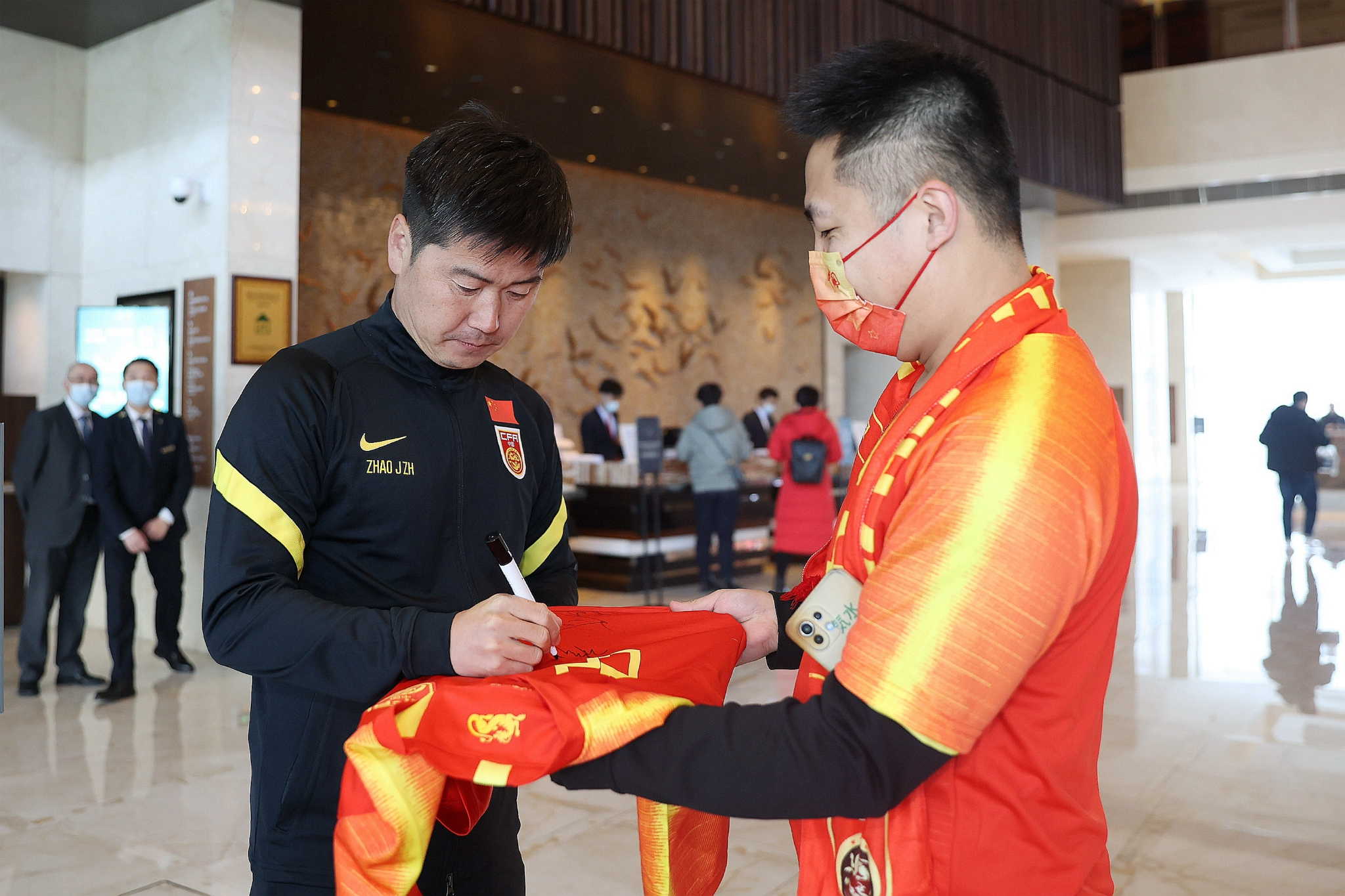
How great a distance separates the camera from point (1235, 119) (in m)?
13.7

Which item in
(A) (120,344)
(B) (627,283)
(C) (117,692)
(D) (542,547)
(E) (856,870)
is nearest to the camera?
(E) (856,870)

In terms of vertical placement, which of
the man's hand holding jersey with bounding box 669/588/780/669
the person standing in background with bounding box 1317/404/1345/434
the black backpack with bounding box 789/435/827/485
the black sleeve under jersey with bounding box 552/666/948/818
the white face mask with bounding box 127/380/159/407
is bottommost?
the black sleeve under jersey with bounding box 552/666/948/818

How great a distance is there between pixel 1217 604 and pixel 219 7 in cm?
788

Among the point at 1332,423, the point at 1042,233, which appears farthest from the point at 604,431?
the point at 1332,423

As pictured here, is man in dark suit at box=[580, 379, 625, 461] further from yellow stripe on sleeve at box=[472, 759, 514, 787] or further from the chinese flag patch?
yellow stripe on sleeve at box=[472, 759, 514, 787]

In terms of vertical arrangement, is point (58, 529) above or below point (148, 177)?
below

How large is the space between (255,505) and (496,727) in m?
0.50

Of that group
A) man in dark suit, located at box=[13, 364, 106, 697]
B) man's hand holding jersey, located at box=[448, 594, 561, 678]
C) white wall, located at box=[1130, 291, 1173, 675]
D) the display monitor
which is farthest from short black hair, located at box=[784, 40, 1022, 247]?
the display monitor

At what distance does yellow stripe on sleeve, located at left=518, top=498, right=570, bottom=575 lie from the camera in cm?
175

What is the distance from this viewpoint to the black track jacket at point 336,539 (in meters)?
1.29

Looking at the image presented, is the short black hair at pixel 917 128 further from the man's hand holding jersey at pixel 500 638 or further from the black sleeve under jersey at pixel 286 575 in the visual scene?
the black sleeve under jersey at pixel 286 575

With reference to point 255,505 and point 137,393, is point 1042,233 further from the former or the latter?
point 255,505

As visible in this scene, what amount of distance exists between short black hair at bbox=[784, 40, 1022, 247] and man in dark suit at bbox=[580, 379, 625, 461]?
9.74 meters

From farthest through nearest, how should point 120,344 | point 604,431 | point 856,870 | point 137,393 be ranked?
point 604,431
point 120,344
point 137,393
point 856,870
